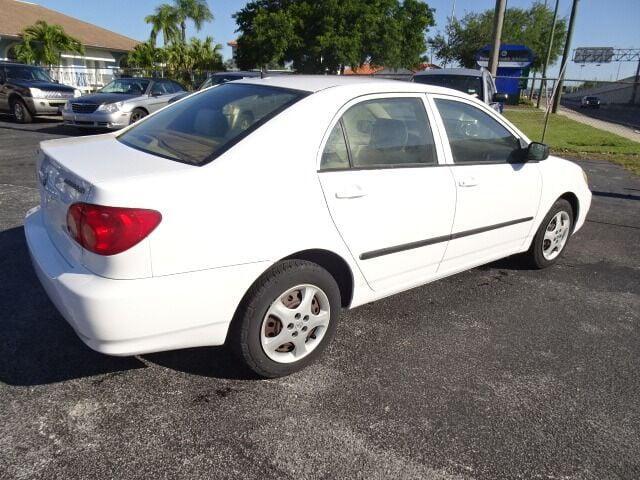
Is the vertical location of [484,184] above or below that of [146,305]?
above

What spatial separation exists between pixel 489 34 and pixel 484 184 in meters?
47.6

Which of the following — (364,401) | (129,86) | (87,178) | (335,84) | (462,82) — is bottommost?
(364,401)

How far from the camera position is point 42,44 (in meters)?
26.8

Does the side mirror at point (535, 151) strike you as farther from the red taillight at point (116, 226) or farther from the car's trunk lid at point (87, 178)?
the red taillight at point (116, 226)

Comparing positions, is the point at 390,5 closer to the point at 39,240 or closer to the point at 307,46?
the point at 307,46

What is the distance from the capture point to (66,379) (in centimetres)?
270

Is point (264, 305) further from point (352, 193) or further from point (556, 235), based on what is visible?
point (556, 235)

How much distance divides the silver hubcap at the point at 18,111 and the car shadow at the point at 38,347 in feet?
40.6

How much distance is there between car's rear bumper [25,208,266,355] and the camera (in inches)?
85.7

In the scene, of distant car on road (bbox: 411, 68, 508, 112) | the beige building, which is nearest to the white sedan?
distant car on road (bbox: 411, 68, 508, 112)

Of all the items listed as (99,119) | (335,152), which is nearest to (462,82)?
(99,119)

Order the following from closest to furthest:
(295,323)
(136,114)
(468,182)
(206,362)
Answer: (295,323), (206,362), (468,182), (136,114)

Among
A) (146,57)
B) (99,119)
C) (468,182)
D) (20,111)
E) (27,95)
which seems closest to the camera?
(468,182)

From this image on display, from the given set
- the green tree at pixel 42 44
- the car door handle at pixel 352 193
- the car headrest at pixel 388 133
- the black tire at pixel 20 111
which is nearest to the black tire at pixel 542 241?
the car headrest at pixel 388 133
